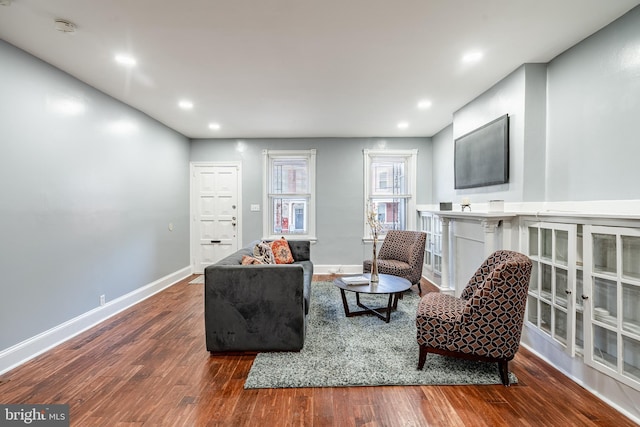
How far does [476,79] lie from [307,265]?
2884 mm

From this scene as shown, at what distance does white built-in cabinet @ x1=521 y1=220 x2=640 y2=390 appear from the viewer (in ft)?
5.58

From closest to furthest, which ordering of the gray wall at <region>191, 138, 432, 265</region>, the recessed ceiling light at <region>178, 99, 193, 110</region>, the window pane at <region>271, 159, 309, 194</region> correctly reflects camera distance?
the recessed ceiling light at <region>178, 99, 193, 110</region>, the gray wall at <region>191, 138, 432, 265</region>, the window pane at <region>271, 159, 309, 194</region>

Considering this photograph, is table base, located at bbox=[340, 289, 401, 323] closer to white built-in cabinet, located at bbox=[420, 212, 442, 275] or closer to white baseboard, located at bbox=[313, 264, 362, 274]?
white built-in cabinet, located at bbox=[420, 212, 442, 275]

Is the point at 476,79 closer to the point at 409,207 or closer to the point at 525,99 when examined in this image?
the point at 525,99

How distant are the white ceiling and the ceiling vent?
46 millimetres

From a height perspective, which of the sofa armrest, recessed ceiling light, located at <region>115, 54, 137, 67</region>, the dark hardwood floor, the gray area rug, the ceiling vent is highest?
recessed ceiling light, located at <region>115, 54, 137, 67</region>

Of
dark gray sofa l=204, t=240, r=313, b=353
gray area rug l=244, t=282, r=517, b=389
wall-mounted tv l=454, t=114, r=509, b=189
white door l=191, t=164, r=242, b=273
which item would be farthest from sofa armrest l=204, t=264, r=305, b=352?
white door l=191, t=164, r=242, b=273

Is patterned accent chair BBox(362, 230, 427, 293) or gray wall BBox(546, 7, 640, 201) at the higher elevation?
gray wall BBox(546, 7, 640, 201)

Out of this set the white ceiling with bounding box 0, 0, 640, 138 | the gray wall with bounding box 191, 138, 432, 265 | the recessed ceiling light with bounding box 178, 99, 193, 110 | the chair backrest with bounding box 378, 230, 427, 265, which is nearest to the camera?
the white ceiling with bounding box 0, 0, 640, 138

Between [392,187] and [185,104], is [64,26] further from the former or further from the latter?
[392,187]

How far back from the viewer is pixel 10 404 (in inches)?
71.1

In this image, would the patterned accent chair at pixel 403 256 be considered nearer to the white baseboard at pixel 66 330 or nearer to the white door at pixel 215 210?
the white door at pixel 215 210

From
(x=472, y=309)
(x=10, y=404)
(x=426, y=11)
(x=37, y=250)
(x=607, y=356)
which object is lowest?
(x=10, y=404)

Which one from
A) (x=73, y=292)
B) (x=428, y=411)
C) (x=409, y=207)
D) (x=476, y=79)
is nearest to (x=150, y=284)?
(x=73, y=292)
